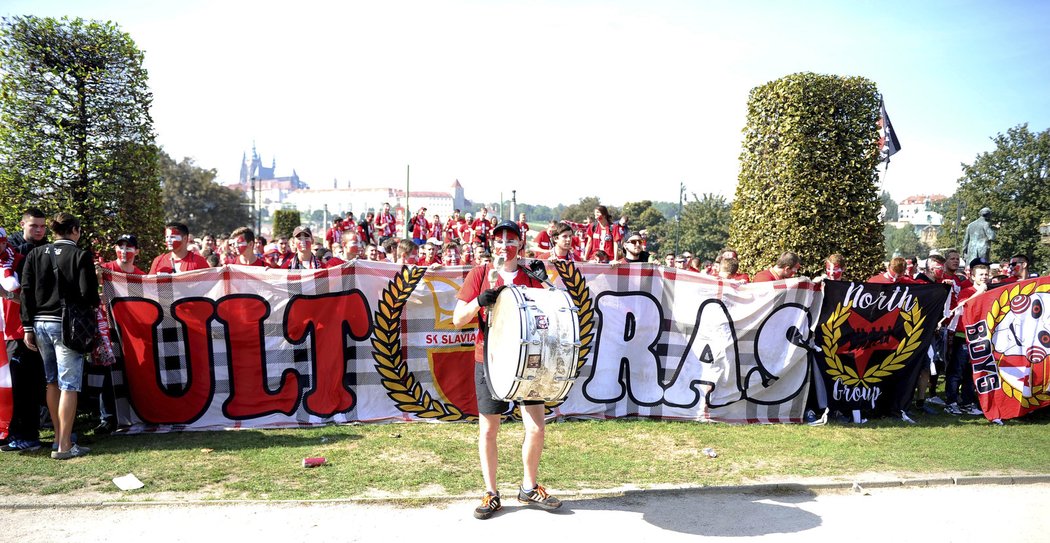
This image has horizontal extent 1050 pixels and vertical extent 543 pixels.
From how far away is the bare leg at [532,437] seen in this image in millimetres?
5262

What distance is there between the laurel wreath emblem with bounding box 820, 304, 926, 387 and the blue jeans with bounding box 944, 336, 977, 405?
40.2 inches

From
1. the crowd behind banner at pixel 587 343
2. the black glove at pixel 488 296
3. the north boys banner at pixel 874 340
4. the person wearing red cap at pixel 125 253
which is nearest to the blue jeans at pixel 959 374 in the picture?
the crowd behind banner at pixel 587 343

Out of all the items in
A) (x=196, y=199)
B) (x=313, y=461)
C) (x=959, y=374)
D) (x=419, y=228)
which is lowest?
(x=313, y=461)

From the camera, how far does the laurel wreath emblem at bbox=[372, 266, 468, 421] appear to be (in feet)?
26.3

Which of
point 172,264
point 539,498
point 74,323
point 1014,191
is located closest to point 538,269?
point 539,498

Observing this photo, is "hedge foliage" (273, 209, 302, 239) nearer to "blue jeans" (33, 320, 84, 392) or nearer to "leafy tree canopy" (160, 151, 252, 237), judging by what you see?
"leafy tree canopy" (160, 151, 252, 237)

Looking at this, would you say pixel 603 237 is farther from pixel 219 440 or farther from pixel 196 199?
pixel 196 199

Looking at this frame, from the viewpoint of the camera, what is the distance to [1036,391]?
867 centimetres

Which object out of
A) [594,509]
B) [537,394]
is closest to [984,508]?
[594,509]

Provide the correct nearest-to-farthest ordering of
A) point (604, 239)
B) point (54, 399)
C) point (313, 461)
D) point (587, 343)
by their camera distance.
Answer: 1. point (313, 461)
2. point (54, 399)
3. point (587, 343)
4. point (604, 239)

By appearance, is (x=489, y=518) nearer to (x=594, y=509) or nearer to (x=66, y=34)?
(x=594, y=509)

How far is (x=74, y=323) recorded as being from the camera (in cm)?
650

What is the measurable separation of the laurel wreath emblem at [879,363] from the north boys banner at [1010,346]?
0.86 m

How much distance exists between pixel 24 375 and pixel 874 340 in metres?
9.64
